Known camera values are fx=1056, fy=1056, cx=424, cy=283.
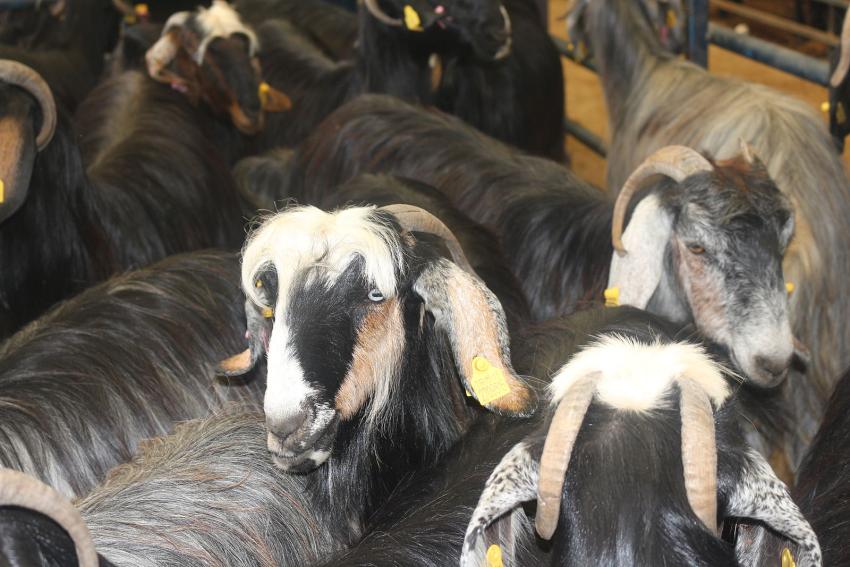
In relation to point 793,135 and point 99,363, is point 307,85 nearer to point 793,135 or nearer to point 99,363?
point 793,135

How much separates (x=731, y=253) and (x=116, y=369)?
220 centimetres

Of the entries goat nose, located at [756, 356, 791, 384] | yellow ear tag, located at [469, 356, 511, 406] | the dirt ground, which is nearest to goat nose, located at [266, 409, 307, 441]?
Answer: yellow ear tag, located at [469, 356, 511, 406]

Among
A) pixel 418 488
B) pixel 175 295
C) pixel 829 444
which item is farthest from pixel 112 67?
pixel 829 444

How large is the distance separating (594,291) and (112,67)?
4.28 meters

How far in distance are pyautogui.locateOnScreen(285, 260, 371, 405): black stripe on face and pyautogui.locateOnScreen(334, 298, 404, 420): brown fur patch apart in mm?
32

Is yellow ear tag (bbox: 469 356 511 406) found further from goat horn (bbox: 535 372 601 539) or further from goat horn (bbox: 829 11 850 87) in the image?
goat horn (bbox: 829 11 850 87)

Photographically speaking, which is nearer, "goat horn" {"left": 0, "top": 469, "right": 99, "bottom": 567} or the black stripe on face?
"goat horn" {"left": 0, "top": 469, "right": 99, "bottom": 567}

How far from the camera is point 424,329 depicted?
3.38 metres

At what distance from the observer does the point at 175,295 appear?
157 inches

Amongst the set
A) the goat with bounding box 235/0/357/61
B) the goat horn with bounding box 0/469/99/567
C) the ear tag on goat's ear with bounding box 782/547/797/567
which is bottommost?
the goat with bounding box 235/0/357/61

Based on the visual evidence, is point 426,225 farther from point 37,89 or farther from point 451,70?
point 451,70

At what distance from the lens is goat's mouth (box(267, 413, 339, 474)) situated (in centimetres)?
294

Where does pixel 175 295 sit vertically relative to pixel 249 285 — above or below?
below

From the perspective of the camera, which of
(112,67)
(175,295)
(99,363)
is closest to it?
(99,363)
